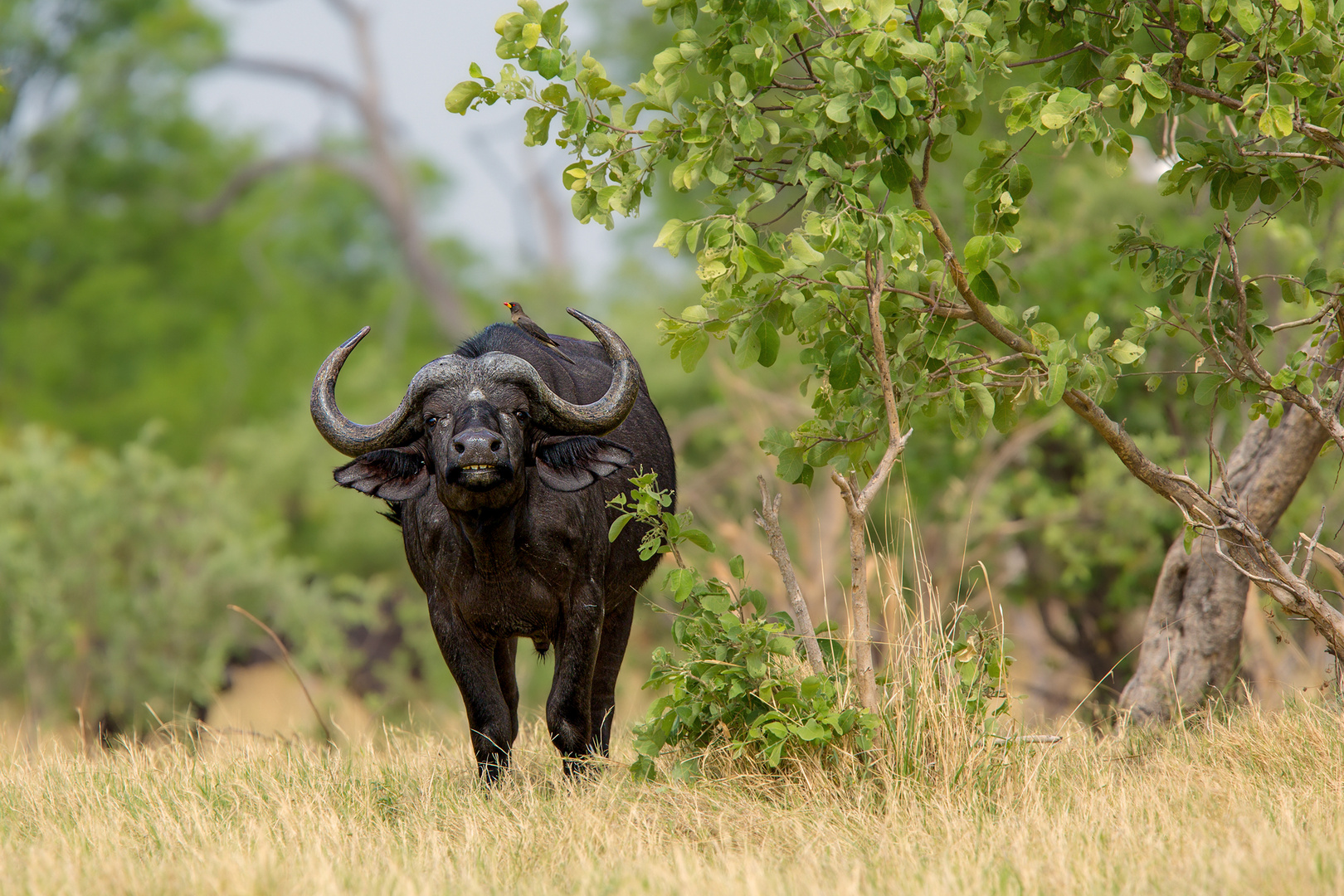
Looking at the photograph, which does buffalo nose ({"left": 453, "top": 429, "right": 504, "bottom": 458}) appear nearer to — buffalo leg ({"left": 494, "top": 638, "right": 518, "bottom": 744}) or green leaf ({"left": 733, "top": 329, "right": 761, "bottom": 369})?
green leaf ({"left": 733, "top": 329, "right": 761, "bottom": 369})

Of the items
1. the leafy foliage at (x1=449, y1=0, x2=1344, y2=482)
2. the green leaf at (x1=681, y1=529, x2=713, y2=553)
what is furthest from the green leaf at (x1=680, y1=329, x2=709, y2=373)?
the green leaf at (x1=681, y1=529, x2=713, y2=553)

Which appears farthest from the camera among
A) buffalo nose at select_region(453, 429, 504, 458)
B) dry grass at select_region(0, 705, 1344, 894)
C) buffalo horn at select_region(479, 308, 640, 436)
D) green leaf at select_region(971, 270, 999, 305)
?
buffalo horn at select_region(479, 308, 640, 436)

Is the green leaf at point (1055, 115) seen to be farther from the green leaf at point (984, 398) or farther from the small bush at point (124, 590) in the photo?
the small bush at point (124, 590)

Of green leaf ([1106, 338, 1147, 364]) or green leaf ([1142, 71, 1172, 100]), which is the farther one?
green leaf ([1106, 338, 1147, 364])

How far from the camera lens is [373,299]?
3888 centimetres

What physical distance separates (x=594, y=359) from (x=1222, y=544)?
3.07 meters

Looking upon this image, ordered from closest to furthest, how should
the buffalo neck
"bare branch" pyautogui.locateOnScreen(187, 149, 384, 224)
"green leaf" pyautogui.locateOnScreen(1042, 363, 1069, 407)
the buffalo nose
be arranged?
"green leaf" pyautogui.locateOnScreen(1042, 363, 1069, 407), the buffalo nose, the buffalo neck, "bare branch" pyautogui.locateOnScreen(187, 149, 384, 224)

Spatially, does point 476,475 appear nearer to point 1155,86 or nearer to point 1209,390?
point 1155,86

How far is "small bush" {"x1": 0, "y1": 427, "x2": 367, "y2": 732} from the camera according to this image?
14047mm

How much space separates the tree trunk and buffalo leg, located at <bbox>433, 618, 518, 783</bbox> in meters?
3.01

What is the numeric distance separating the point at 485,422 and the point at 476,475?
291 mm

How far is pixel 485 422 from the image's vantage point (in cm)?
505

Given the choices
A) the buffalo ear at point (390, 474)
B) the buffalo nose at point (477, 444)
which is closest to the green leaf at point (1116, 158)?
the buffalo nose at point (477, 444)

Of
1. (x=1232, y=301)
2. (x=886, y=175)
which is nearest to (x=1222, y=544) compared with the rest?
(x=1232, y=301)
